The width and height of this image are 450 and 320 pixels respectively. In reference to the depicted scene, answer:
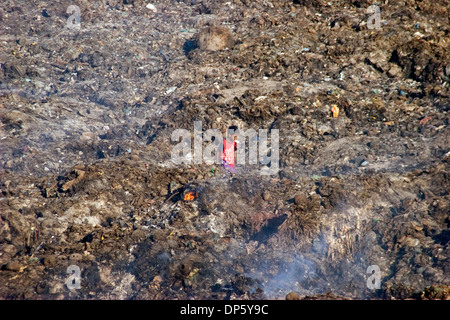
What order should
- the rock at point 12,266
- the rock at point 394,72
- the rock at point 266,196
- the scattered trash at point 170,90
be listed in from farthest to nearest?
the scattered trash at point 170,90 → the rock at point 394,72 → the rock at point 266,196 → the rock at point 12,266

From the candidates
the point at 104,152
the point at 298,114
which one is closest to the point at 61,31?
the point at 104,152

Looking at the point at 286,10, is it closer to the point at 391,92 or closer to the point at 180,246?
the point at 391,92

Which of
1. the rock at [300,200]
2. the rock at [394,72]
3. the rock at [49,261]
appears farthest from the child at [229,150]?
the rock at [394,72]

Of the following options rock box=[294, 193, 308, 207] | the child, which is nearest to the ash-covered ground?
rock box=[294, 193, 308, 207]

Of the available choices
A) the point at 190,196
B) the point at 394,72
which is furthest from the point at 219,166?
the point at 394,72

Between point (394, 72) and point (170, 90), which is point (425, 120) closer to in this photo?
point (394, 72)

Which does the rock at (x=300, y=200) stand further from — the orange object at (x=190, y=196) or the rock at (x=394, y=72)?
the rock at (x=394, y=72)
